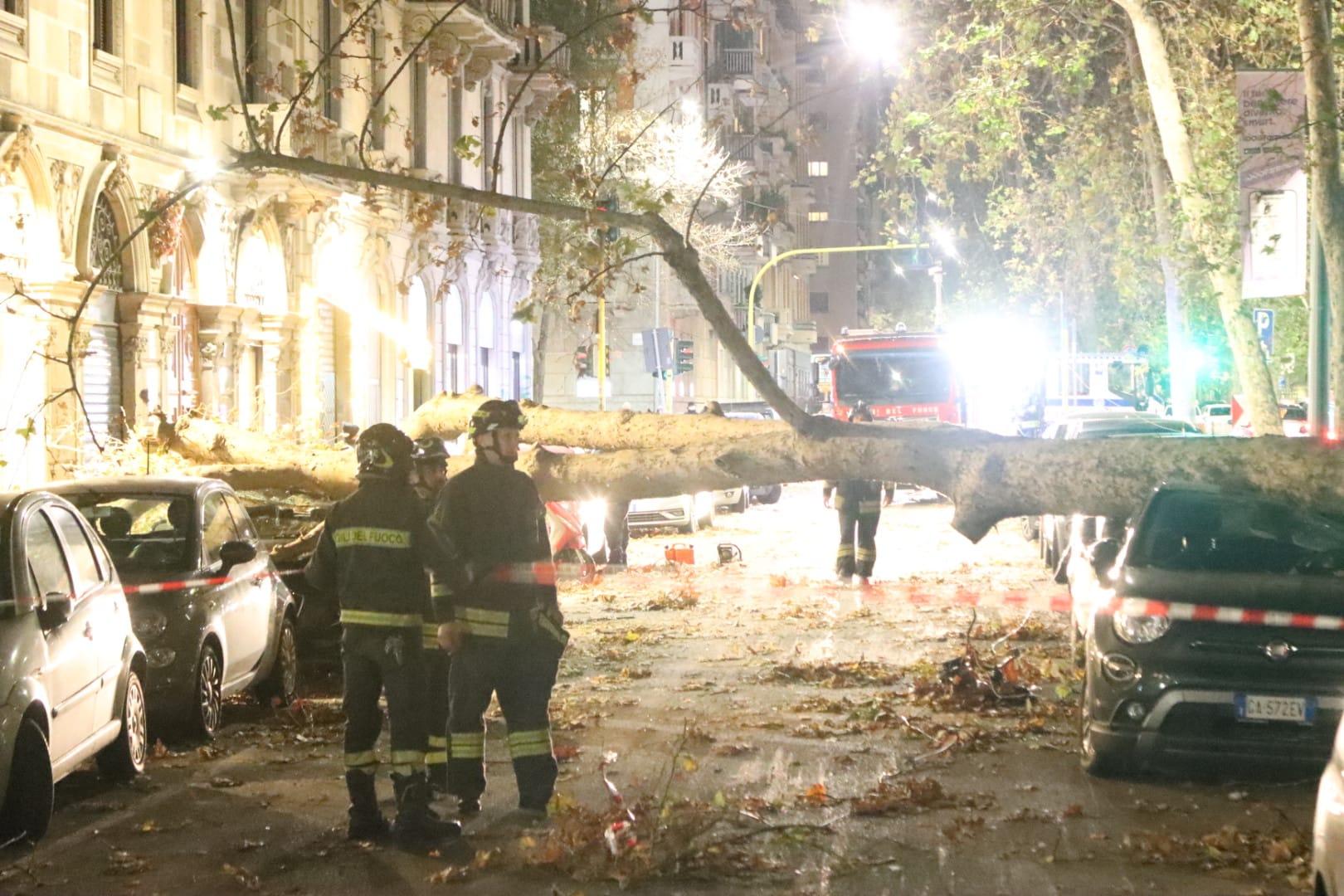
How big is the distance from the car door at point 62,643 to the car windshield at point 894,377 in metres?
31.0

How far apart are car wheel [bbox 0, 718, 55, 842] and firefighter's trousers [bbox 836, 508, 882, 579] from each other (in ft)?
39.5

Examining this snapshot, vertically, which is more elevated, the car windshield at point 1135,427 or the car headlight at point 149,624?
the car windshield at point 1135,427

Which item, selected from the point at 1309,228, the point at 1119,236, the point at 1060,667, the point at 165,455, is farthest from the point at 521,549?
the point at 1119,236

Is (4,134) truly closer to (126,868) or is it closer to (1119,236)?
(126,868)

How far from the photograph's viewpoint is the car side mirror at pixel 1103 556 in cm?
977

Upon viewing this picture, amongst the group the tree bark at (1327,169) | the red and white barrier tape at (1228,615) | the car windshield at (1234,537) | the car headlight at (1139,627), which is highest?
the tree bark at (1327,169)

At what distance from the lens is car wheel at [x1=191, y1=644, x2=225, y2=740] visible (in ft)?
33.9

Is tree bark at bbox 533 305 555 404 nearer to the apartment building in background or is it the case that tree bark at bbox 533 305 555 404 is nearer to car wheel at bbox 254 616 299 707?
the apartment building in background

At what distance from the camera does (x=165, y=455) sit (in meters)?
16.1

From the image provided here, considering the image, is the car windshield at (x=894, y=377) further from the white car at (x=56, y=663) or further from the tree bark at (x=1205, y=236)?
the white car at (x=56, y=663)

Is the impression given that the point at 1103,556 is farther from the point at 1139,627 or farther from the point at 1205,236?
the point at 1205,236

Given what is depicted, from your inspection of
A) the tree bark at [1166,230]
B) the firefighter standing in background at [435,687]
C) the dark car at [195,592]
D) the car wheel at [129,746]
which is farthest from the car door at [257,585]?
the tree bark at [1166,230]

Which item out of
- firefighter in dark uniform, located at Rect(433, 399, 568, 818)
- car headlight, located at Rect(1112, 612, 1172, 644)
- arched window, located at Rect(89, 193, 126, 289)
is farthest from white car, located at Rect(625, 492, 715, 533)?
firefighter in dark uniform, located at Rect(433, 399, 568, 818)

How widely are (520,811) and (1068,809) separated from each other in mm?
2484
